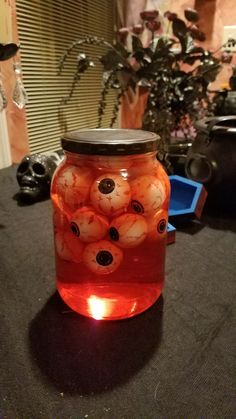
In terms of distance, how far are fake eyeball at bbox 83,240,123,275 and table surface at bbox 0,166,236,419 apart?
9 centimetres

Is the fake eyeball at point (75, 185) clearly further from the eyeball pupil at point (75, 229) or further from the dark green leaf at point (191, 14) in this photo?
the dark green leaf at point (191, 14)

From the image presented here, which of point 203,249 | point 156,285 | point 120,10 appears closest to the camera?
point 156,285

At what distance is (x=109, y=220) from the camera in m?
0.35

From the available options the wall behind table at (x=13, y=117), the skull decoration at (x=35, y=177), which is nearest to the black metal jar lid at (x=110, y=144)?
the skull decoration at (x=35, y=177)

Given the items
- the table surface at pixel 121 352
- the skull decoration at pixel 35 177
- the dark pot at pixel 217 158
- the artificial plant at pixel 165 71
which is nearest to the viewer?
the table surface at pixel 121 352

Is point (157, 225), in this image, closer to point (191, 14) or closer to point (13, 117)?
point (13, 117)

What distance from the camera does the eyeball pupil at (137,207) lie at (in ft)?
1.15

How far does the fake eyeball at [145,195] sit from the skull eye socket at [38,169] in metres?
0.50

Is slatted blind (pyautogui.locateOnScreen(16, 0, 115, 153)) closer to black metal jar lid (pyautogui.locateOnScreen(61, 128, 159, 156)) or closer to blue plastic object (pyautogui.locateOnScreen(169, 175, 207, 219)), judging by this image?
blue plastic object (pyautogui.locateOnScreen(169, 175, 207, 219))

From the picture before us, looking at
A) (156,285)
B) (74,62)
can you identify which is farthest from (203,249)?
(74,62)

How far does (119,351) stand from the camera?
1.13 ft

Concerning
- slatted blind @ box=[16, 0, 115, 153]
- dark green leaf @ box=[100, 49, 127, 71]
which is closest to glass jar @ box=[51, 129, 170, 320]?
dark green leaf @ box=[100, 49, 127, 71]

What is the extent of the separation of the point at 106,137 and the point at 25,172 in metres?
0.53

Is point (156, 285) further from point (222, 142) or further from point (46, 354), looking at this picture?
point (222, 142)
